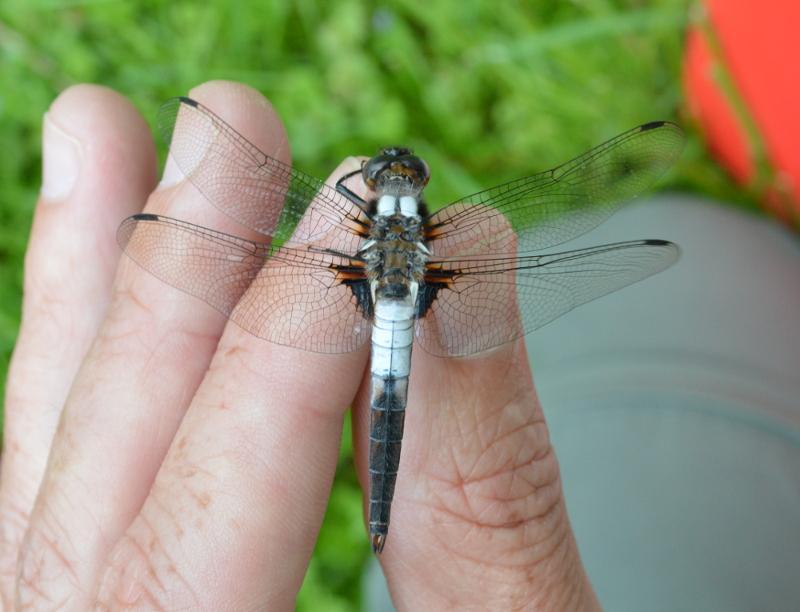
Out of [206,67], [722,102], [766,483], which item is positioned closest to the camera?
[766,483]

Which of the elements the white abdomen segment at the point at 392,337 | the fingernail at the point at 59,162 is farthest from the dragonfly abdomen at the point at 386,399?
the fingernail at the point at 59,162

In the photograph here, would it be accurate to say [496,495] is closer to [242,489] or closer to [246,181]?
[242,489]

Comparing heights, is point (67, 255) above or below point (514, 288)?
above

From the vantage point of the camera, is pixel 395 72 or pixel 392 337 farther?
pixel 395 72

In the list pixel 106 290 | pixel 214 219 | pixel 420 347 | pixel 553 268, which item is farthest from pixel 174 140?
pixel 553 268

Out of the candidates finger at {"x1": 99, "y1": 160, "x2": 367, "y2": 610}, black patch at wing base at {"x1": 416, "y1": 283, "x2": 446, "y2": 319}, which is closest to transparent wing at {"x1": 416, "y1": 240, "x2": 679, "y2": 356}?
black patch at wing base at {"x1": 416, "y1": 283, "x2": 446, "y2": 319}

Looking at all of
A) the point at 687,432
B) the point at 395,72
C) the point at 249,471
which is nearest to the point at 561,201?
the point at 687,432

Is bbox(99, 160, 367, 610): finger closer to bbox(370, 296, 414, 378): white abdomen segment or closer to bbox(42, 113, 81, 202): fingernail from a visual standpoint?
bbox(370, 296, 414, 378): white abdomen segment

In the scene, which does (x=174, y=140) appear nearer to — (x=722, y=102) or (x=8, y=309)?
(x=8, y=309)
